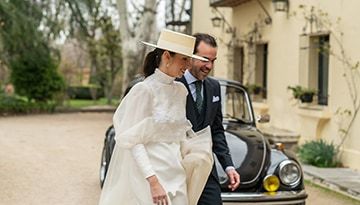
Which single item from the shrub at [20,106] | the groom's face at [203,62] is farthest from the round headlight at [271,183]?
the shrub at [20,106]

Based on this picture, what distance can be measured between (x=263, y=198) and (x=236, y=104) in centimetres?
202

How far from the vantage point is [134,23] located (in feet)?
94.6

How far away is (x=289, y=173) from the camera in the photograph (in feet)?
18.8

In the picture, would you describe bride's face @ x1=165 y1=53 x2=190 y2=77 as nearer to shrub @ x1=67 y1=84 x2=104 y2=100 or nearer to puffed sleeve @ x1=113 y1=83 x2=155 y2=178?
puffed sleeve @ x1=113 y1=83 x2=155 y2=178

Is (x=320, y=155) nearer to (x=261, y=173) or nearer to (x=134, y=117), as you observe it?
(x=261, y=173)

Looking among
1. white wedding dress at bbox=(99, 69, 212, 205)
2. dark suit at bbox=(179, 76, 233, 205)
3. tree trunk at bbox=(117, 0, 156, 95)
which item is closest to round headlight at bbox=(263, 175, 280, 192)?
dark suit at bbox=(179, 76, 233, 205)

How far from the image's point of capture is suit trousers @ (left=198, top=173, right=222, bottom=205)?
357cm

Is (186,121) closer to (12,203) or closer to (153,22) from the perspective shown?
(12,203)

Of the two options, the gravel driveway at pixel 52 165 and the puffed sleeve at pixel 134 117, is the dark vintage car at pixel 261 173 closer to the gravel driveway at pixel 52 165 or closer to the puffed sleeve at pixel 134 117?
the gravel driveway at pixel 52 165

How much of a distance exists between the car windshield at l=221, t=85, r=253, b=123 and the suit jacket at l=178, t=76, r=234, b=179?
3.18m

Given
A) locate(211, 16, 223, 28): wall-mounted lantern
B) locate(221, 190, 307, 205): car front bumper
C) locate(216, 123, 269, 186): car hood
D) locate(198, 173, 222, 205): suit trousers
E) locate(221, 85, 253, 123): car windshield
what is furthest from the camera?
→ locate(211, 16, 223, 28): wall-mounted lantern

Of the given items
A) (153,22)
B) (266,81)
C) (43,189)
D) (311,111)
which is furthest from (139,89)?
(153,22)

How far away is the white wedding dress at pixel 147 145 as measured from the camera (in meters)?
3.15

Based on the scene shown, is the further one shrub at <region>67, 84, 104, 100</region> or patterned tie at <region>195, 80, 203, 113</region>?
shrub at <region>67, 84, 104, 100</region>
